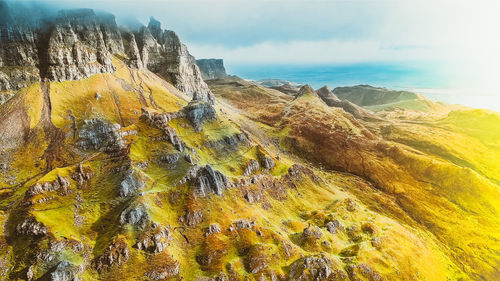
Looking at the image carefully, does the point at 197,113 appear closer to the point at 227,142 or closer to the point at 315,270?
the point at 227,142

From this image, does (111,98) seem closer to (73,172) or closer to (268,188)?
(73,172)

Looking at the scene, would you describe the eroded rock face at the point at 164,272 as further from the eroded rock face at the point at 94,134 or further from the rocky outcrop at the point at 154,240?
the eroded rock face at the point at 94,134

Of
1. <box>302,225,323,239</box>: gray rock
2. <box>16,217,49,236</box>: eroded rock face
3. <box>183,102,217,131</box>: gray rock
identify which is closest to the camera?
<box>16,217,49,236</box>: eroded rock face

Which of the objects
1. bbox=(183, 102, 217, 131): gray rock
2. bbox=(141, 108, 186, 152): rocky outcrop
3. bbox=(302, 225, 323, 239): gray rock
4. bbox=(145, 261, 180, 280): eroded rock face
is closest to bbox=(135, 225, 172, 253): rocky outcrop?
bbox=(145, 261, 180, 280): eroded rock face

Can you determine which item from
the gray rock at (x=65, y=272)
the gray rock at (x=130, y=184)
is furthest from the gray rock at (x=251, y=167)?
the gray rock at (x=65, y=272)

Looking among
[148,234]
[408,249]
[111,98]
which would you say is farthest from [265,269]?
[111,98]

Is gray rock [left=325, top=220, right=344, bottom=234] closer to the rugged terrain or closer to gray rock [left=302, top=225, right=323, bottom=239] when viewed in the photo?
the rugged terrain

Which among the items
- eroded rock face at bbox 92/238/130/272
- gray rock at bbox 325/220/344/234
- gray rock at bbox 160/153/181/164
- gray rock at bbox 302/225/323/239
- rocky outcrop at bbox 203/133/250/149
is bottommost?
gray rock at bbox 325/220/344/234
